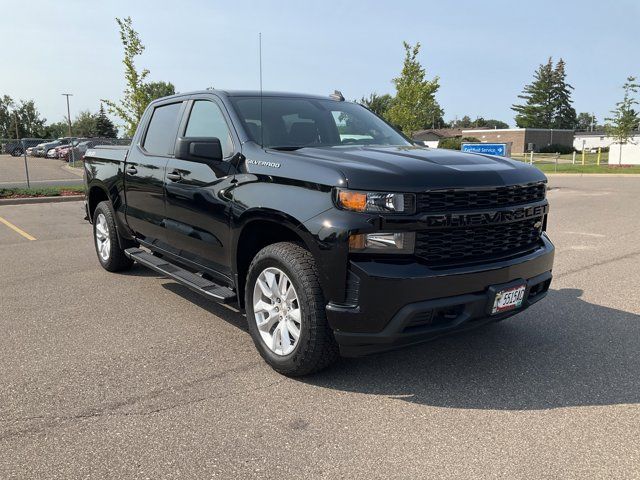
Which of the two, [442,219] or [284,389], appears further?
[284,389]

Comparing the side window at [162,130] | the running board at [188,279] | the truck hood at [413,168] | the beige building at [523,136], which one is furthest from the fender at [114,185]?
the beige building at [523,136]

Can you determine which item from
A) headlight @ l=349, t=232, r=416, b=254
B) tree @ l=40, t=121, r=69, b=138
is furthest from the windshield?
tree @ l=40, t=121, r=69, b=138

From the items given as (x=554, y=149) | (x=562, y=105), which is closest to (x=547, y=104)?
(x=562, y=105)

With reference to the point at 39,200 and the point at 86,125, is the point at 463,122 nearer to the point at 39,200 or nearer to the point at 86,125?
the point at 86,125

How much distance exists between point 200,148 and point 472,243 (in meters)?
1.94

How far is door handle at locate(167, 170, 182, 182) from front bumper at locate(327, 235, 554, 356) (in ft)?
6.66

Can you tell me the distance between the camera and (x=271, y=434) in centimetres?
290

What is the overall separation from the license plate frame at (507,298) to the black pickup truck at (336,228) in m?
0.01

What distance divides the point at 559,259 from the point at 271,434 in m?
5.44

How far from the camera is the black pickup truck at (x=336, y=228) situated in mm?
3061

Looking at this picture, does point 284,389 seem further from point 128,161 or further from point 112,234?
point 112,234

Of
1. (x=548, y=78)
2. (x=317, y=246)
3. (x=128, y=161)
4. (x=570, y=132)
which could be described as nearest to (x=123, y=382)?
(x=317, y=246)

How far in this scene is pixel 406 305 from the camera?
302 cm

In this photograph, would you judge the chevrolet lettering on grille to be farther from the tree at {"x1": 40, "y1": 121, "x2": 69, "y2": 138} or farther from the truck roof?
the tree at {"x1": 40, "y1": 121, "x2": 69, "y2": 138}
